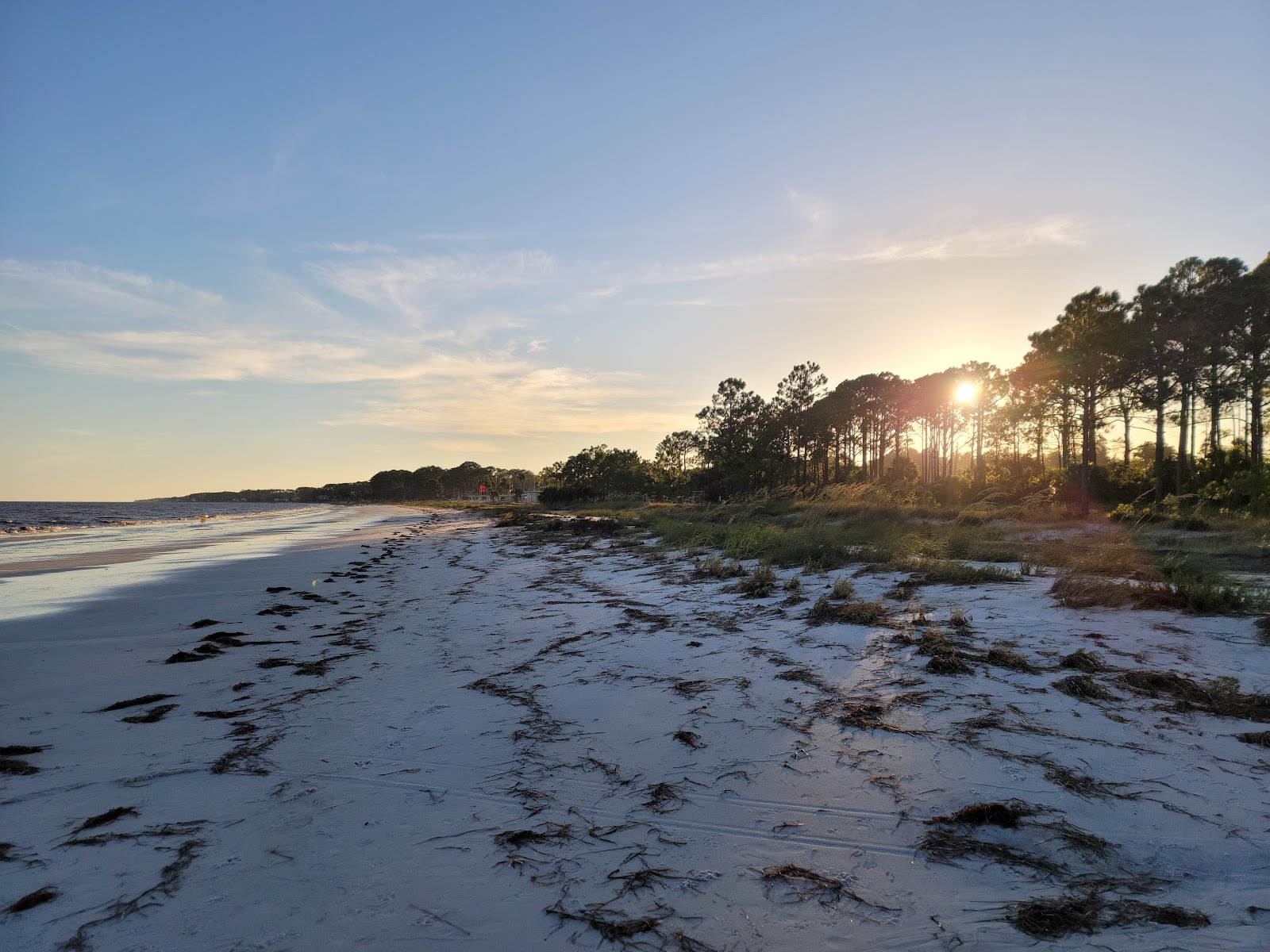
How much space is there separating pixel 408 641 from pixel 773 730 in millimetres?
4414

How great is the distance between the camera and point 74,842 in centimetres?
269

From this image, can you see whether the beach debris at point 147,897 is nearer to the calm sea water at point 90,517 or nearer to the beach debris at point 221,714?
the beach debris at point 221,714

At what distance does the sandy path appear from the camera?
2152mm

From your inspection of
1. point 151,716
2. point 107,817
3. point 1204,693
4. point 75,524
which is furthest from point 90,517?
point 1204,693

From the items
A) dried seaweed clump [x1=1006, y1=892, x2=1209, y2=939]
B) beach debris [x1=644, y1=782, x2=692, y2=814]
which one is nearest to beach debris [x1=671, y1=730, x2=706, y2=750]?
beach debris [x1=644, y1=782, x2=692, y2=814]

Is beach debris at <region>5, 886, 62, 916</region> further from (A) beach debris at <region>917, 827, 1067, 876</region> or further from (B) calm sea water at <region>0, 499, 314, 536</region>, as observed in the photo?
(B) calm sea water at <region>0, 499, 314, 536</region>

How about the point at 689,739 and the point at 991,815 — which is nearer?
the point at 991,815

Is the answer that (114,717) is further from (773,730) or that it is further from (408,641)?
(773,730)

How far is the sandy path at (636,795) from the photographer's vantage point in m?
2.15

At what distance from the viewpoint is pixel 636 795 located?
3.02 meters

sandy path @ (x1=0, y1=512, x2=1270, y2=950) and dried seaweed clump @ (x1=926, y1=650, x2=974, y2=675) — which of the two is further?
dried seaweed clump @ (x1=926, y1=650, x2=974, y2=675)

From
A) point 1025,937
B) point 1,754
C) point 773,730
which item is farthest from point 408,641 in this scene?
point 1025,937

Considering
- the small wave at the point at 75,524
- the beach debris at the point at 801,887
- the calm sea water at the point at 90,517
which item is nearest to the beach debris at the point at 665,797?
the beach debris at the point at 801,887

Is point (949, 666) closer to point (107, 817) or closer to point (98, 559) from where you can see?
point (107, 817)
